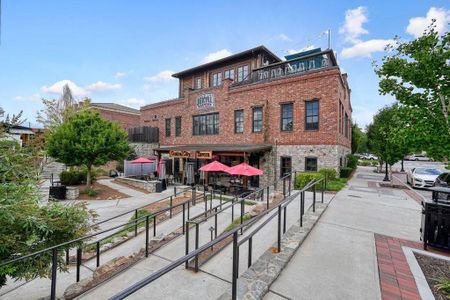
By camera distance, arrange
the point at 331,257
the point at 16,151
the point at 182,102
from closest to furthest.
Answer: the point at 16,151 < the point at 331,257 < the point at 182,102

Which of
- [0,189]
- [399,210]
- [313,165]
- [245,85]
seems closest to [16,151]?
[0,189]

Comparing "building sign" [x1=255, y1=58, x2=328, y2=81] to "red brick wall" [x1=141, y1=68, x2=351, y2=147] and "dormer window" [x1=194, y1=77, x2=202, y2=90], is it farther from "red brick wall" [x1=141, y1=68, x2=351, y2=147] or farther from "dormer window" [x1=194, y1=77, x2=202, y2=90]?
"dormer window" [x1=194, y1=77, x2=202, y2=90]

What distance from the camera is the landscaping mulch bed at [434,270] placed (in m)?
3.04

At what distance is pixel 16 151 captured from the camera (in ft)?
11.0

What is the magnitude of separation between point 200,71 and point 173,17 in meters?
13.1

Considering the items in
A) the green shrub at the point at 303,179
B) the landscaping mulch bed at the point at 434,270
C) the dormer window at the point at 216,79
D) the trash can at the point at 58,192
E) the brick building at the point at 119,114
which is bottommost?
the trash can at the point at 58,192

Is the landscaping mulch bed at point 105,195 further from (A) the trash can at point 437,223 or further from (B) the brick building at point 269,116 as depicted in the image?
(A) the trash can at point 437,223

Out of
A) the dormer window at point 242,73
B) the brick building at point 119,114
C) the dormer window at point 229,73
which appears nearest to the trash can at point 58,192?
the dormer window at point 242,73

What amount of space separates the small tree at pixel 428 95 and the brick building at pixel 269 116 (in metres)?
8.16

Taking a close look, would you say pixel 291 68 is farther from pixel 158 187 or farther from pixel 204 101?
pixel 158 187

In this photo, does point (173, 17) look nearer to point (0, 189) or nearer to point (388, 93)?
point (388, 93)

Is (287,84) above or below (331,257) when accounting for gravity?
above

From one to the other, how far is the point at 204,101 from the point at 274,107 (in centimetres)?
668

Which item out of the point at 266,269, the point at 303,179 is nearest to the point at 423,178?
the point at 303,179
